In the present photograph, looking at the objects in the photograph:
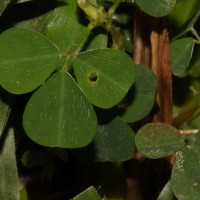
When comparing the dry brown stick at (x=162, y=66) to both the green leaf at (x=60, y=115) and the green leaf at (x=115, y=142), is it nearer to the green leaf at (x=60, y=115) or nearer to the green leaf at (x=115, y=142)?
the green leaf at (x=115, y=142)

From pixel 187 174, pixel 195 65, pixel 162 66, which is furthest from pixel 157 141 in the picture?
pixel 195 65

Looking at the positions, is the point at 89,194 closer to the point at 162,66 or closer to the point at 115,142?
the point at 115,142

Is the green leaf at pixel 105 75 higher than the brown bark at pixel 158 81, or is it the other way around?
the green leaf at pixel 105 75

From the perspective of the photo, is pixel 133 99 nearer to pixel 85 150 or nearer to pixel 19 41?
pixel 85 150

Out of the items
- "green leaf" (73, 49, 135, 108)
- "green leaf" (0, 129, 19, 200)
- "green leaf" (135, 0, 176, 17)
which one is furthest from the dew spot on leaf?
"green leaf" (0, 129, 19, 200)

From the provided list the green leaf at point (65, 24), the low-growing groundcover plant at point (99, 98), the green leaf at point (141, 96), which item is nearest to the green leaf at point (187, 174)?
the low-growing groundcover plant at point (99, 98)

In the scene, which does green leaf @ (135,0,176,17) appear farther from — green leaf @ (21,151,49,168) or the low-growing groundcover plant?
green leaf @ (21,151,49,168)

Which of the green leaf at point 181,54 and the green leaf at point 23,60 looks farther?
the green leaf at point 181,54
